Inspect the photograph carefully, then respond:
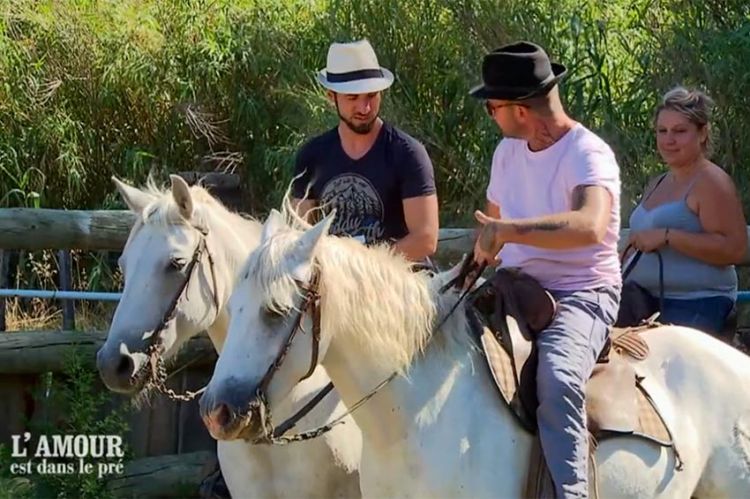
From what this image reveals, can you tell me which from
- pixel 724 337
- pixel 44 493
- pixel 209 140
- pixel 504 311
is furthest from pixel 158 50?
pixel 504 311

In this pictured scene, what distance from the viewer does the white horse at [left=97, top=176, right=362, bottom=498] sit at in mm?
4277

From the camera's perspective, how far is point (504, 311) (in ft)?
12.6

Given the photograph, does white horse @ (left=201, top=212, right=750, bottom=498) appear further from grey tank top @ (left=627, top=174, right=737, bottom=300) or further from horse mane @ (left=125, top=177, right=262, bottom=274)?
grey tank top @ (left=627, top=174, right=737, bottom=300)

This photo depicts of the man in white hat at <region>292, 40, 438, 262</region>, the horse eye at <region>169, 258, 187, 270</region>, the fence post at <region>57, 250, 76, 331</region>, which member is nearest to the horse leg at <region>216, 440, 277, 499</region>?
the horse eye at <region>169, 258, 187, 270</region>

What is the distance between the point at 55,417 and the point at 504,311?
3462mm

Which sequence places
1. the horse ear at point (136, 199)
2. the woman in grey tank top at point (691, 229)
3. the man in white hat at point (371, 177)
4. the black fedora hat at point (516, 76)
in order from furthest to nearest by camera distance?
the woman in grey tank top at point (691, 229) → the man in white hat at point (371, 177) → the horse ear at point (136, 199) → the black fedora hat at point (516, 76)

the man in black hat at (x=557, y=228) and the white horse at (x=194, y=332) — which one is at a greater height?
the man in black hat at (x=557, y=228)

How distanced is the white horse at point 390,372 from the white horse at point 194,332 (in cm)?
65

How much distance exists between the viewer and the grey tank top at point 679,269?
4906mm

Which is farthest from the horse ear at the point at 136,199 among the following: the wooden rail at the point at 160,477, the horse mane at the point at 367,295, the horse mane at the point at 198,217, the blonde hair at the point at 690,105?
the wooden rail at the point at 160,477

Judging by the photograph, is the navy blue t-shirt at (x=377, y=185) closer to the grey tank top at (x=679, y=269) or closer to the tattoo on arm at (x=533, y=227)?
the grey tank top at (x=679, y=269)

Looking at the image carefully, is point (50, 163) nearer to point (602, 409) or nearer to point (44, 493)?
point (44, 493)

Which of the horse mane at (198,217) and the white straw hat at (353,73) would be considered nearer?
the horse mane at (198,217)

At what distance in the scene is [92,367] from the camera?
6473 mm
